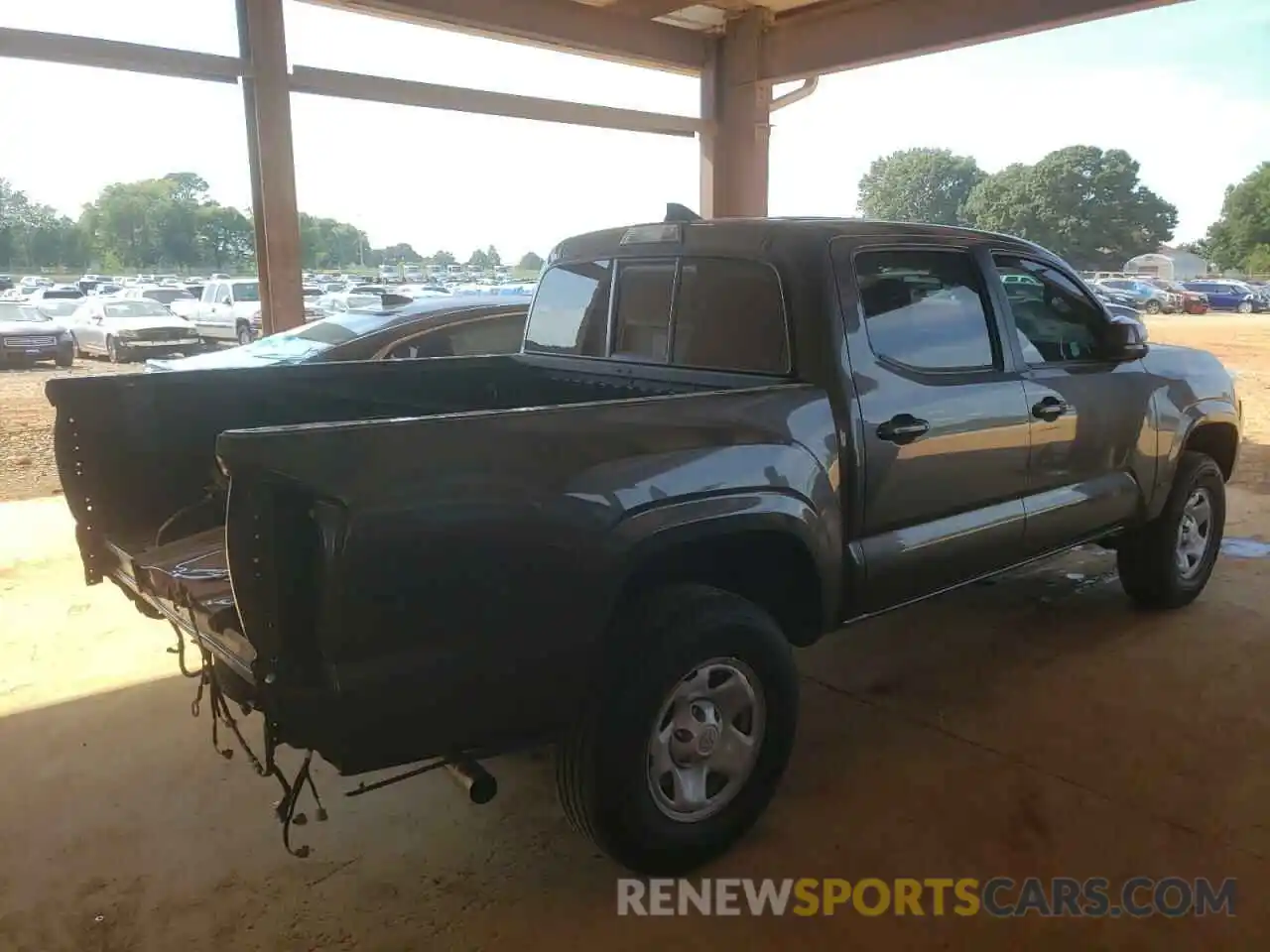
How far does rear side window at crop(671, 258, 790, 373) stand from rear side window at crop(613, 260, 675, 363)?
0.23 ft

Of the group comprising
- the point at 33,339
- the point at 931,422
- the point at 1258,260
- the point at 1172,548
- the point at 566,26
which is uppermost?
the point at 566,26

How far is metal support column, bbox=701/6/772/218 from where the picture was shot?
32.3 ft

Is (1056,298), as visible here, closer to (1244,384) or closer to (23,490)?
(23,490)

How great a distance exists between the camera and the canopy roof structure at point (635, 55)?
7031mm

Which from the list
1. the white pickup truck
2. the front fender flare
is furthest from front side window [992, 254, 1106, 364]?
the white pickup truck

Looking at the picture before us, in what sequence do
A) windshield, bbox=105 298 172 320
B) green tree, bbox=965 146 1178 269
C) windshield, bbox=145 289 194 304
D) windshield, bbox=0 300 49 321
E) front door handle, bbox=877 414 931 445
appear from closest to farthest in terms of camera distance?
front door handle, bbox=877 414 931 445
windshield, bbox=0 300 49 321
green tree, bbox=965 146 1178 269
windshield, bbox=145 289 194 304
windshield, bbox=105 298 172 320

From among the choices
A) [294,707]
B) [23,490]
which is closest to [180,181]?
[23,490]

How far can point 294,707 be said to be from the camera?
81.5 inches

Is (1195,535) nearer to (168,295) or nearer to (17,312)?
(17,312)

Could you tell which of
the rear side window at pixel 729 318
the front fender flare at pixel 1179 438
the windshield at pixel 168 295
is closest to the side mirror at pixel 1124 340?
the front fender flare at pixel 1179 438

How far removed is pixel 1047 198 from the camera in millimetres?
12445

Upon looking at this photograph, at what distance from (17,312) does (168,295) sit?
296 centimetres

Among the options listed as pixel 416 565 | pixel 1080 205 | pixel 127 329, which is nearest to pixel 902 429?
pixel 416 565

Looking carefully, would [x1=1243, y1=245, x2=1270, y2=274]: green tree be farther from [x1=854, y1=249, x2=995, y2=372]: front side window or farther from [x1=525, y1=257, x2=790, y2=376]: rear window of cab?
[x1=525, y1=257, x2=790, y2=376]: rear window of cab
